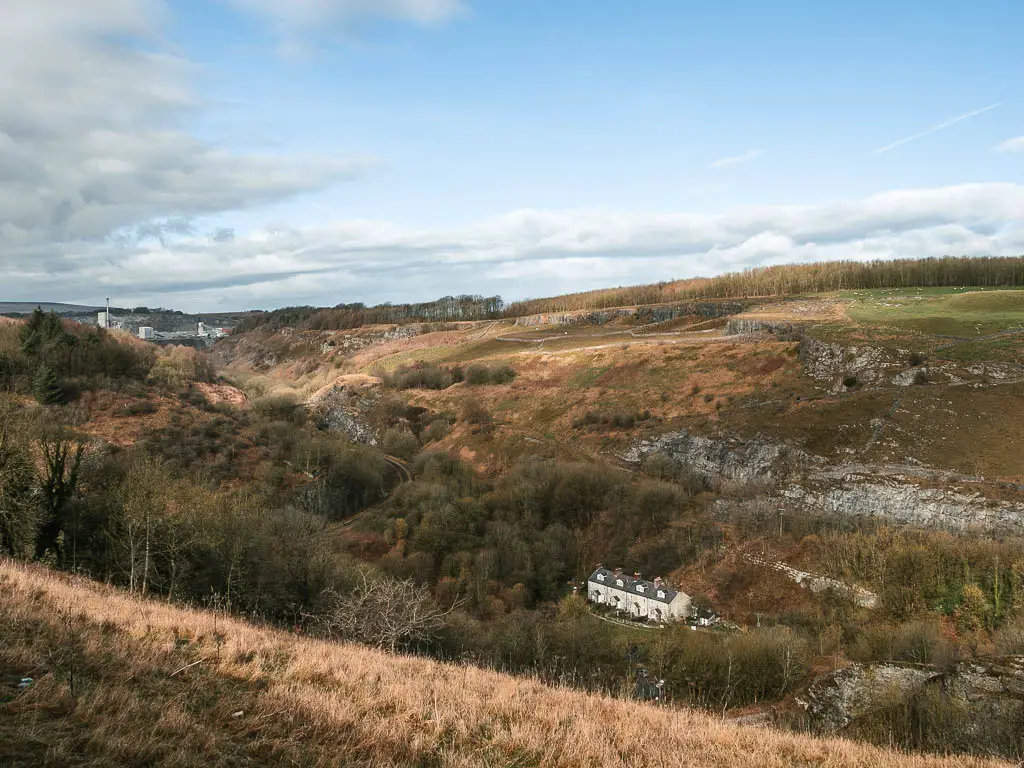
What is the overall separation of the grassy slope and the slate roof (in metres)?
22.1

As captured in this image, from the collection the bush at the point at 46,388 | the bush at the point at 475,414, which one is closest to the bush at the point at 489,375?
the bush at the point at 475,414

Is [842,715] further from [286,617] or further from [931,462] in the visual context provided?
[931,462]

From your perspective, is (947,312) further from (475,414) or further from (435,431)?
(435,431)

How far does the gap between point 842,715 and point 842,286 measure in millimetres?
101634

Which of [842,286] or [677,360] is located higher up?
[842,286]

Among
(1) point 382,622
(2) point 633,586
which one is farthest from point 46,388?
(2) point 633,586

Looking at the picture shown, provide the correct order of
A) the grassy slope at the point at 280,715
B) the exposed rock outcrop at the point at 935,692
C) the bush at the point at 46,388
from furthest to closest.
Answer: the bush at the point at 46,388
the exposed rock outcrop at the point at 935,692
the grassy slope at the point at 280,715

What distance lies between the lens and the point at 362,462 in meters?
47.0

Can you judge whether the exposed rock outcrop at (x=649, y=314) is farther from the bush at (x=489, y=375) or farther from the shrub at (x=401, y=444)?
the shrub at (x=401, y=444)

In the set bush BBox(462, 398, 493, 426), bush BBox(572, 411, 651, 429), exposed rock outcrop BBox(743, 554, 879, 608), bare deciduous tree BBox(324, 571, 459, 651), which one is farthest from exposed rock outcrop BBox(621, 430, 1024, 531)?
bare deciduous tree BBox(324, 571, 459, 651)

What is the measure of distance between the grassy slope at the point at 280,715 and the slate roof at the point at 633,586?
22136mm

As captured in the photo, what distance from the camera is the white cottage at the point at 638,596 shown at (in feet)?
96.2

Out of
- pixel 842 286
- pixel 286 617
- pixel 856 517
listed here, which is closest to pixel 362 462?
pixel 286 617

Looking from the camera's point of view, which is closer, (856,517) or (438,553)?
(856,517)
